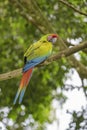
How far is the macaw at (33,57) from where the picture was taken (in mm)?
4477

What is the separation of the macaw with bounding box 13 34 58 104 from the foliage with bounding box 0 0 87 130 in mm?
2185

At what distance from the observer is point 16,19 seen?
8297mm

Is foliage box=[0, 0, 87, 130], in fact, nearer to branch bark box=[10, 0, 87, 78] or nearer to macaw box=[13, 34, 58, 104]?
branch bark box=[10, 0, 87, 78]

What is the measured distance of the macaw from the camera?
4477 mm

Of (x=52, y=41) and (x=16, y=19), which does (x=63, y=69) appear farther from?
(x=52, y=41)

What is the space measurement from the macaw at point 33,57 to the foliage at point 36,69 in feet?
7.17

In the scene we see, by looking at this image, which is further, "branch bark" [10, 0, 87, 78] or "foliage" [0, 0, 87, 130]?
"foliage" [0, 0, 87, 130]

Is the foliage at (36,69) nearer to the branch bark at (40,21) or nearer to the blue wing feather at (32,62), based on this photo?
the branch bark at (40,21)

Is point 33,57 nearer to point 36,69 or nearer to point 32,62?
point 32,62

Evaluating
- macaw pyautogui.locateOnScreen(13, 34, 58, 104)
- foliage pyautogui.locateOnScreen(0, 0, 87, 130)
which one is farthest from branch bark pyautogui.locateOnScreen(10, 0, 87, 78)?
macaw pyautogui.locateOnScreen(13, 34, 58, 104)

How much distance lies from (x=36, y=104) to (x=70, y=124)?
1.57 m

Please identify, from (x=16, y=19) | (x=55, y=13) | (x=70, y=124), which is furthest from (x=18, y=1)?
(x=70, y=124)

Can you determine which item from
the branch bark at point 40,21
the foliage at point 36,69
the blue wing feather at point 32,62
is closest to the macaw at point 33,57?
the blue wing feather at point 32,62

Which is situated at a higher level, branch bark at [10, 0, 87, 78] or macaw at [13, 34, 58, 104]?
macaw at [13, 34, 58, 104]
